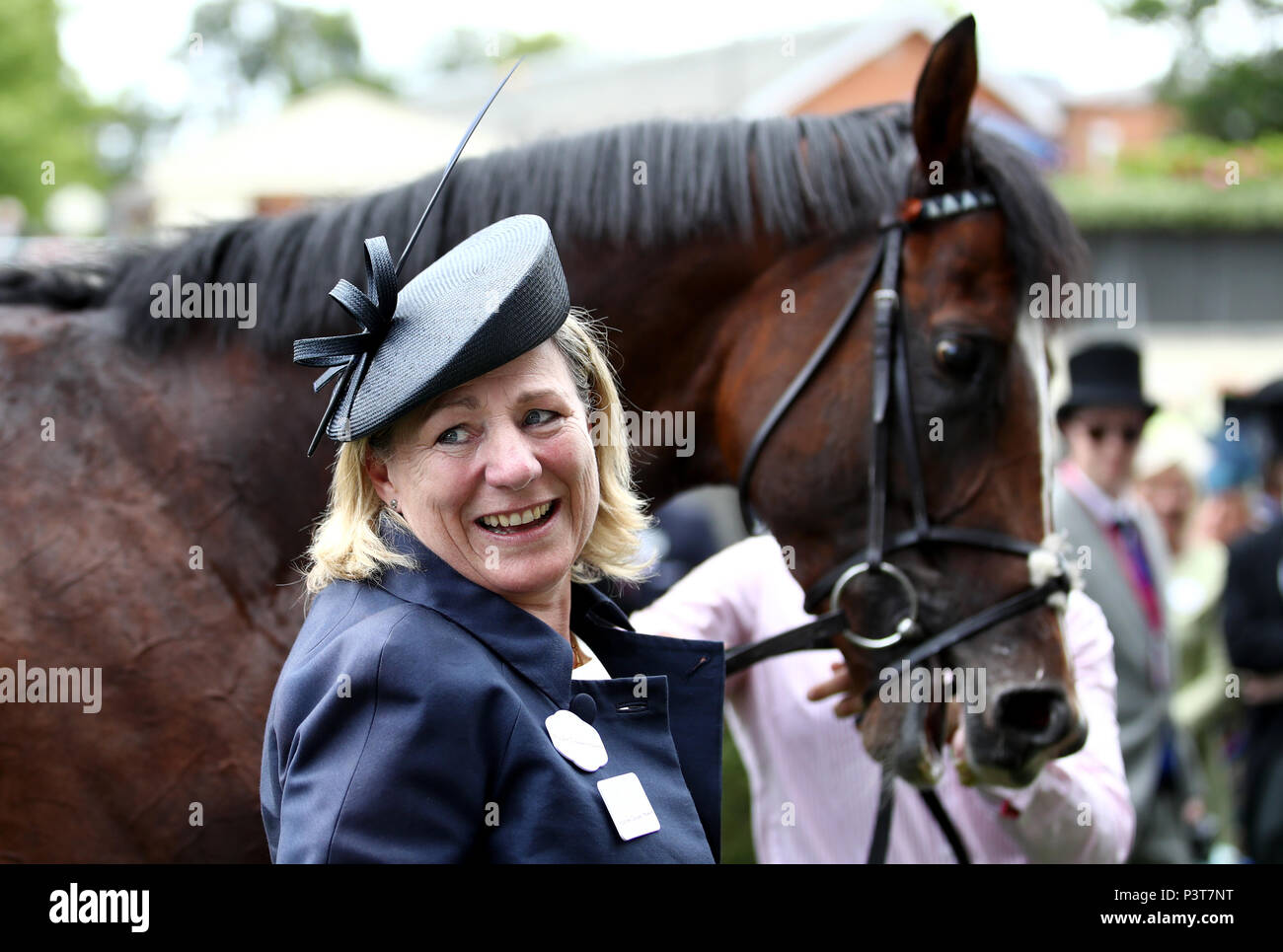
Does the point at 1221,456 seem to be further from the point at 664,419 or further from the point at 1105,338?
the point at 664,419

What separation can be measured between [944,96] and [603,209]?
2.54ft

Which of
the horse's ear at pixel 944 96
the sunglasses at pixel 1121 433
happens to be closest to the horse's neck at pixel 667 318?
the horse's ear at pixel 944 96

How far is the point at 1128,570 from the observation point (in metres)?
4.50

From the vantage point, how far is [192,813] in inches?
88.6

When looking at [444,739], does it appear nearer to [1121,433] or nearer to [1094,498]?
[1094,498]

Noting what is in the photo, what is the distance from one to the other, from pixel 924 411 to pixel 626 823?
130 centimetres

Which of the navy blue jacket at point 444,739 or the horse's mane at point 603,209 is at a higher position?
the horse's mane at point 603,209

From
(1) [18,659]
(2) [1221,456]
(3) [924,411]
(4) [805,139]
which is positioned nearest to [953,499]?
(3) [924,411]

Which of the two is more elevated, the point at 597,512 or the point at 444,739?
the point at 597,512

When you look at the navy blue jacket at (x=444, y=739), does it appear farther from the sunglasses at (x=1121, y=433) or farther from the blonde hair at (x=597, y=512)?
the sunglasses at (x=1121, y=433)

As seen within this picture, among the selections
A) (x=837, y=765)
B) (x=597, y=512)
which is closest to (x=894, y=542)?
(x=837, y=765)

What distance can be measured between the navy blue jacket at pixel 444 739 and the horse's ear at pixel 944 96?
58.4 inches

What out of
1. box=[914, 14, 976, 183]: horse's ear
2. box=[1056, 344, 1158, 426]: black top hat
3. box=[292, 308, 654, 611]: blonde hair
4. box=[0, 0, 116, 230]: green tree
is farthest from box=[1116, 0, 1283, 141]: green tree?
box=[292, 308, 654, 611]: blonde hair

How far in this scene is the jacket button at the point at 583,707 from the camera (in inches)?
61.5
